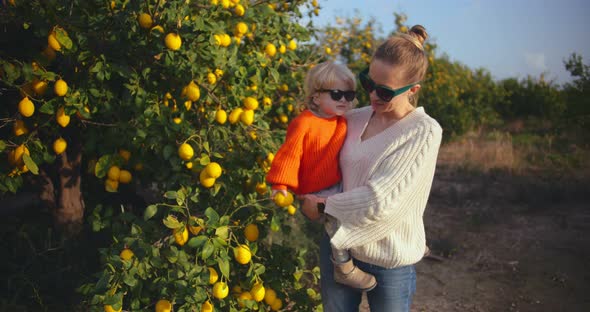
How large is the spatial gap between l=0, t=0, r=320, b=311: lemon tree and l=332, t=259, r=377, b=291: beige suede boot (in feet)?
1.24

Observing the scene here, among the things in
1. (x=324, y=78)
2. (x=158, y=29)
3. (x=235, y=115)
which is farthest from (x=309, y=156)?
(x=158, y=29)

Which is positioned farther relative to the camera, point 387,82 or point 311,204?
point 311,204

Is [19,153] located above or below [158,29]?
below

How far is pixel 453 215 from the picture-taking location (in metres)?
4.60

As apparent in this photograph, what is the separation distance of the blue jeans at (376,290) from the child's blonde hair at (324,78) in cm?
50

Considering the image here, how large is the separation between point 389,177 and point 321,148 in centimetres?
29

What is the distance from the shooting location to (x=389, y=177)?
4.54ft

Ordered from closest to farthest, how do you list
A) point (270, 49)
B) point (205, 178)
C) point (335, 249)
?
1. point (335, 249)
2. point (205, 178)
3. point (270, 49)

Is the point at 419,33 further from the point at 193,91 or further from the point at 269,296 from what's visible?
the point at 269,296

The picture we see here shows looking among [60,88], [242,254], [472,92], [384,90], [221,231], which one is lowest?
[472,92]

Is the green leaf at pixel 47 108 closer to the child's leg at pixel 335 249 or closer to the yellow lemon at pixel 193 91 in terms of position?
the yellow lemon at pixel 193 91

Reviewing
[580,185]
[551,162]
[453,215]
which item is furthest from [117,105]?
[551,162]

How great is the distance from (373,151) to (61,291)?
203cm

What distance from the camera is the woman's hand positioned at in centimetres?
156
